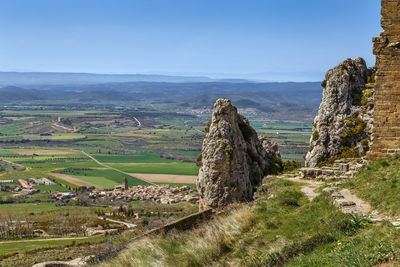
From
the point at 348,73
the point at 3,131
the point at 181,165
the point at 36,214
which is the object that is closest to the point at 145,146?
the point at 181,165

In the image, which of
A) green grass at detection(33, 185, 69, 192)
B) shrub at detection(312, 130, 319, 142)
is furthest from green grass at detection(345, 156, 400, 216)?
green grass at detection(33, 185, 69, 192)

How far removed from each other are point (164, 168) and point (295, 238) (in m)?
105

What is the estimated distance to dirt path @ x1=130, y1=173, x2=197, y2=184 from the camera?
9684 centimetres

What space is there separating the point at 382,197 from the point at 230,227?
3834mm

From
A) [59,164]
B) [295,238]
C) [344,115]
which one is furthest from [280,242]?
[59,164]

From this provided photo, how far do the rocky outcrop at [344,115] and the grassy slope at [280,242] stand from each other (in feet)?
27.8

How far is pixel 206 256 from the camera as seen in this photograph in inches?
374

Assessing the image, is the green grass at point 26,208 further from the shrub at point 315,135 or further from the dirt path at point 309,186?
the dirt path at point 309,186

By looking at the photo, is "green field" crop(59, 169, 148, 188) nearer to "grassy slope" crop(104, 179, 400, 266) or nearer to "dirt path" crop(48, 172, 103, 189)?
"dirt path" crop(48, 172, 103, 189)

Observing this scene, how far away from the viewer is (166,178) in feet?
331

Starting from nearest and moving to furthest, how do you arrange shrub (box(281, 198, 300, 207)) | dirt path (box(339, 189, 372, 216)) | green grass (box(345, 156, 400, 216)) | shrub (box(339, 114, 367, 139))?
green grass (box(345, 156, 400, 216)) < dirt path (box(339, 189, 372, 216)) < shrub (box(281, 198, 300, 207)) < shrub (box(339, 114, 367, 139))

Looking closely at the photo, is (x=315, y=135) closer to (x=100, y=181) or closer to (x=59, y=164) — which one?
(x=100, y=181)

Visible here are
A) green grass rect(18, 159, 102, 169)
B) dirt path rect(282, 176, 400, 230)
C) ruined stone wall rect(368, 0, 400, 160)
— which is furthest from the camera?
green grass rect(18, 159, 102, 169)

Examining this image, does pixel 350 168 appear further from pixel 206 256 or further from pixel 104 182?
pixel 104 182
